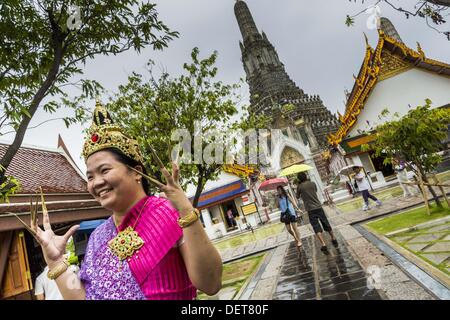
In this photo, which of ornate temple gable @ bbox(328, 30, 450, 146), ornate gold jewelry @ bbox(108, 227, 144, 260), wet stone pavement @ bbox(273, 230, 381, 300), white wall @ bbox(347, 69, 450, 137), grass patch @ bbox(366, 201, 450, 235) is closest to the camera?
ornate gold jewelry @ bbox(108, 227, 144, 260)

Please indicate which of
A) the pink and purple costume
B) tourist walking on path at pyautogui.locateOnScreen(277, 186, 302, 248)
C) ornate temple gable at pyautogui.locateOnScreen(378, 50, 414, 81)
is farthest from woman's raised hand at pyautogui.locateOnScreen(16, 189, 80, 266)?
ornate temple gable at pyautogui.locateOnScreen(378, 50, 414, 81)

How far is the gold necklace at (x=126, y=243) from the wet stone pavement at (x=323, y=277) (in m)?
3.40

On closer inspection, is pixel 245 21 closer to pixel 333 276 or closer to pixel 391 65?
pixel 391 65

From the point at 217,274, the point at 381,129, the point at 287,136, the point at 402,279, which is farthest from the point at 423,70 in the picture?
the point at 217,274

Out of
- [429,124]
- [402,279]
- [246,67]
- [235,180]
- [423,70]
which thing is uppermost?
[246,67]

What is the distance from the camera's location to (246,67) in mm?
52156

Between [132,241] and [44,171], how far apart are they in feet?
39.3

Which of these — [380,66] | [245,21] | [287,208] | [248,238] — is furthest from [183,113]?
[245,21]

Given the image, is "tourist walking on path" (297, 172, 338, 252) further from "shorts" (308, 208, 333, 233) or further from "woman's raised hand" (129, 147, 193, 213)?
"woman's raised hand" (129, 147, 193, 213)

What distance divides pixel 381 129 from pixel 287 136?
17639mm

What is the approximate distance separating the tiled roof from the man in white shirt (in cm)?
516

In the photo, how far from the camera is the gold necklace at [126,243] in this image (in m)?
1.52

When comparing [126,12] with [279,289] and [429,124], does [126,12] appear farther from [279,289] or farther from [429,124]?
[429,124]

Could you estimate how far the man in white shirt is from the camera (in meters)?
4.22
